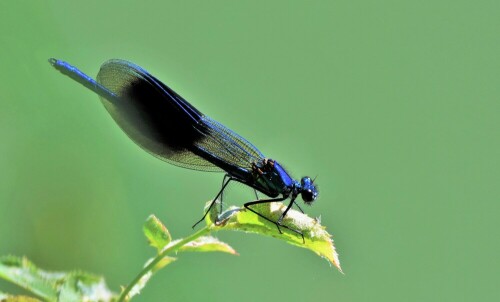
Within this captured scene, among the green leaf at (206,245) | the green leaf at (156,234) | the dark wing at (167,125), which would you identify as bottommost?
the green leaf at (156,234)

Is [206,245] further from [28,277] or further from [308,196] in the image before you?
[308,196]

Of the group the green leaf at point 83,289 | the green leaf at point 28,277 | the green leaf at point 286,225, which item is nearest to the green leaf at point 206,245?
the green leaf at point 286,225

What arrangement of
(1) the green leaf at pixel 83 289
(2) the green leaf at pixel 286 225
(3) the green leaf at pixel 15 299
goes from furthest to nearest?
(2) the green leaf at pixel 286 225 → (1) the green leaf at pixel 83 289 → (3) the green leaf at pixel 15 299

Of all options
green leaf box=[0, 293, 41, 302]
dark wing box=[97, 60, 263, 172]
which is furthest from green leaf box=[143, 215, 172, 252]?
dark wing box=[97, 60, 263, 172]

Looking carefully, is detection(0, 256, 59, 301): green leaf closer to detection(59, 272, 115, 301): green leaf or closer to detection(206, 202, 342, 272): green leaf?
detection(59, 272, 115, 301): green leaf

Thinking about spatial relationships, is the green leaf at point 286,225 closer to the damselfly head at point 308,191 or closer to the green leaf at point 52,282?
the green leaf at point 52,282
